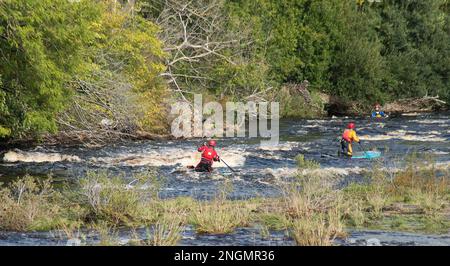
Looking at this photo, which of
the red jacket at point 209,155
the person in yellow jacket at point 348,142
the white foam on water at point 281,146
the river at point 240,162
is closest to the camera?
the river at point 240,162

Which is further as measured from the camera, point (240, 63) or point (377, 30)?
point (377, 30)

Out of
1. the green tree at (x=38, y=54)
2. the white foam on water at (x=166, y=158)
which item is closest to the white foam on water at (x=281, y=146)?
the white foam on water at (x=166, y=158)

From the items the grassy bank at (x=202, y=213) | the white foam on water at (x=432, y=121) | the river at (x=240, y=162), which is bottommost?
the grassy bank at (x=202, y=213)

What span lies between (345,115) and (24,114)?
110ft

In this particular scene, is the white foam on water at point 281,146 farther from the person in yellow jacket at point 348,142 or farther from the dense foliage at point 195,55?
the dense foliage at point 195,55

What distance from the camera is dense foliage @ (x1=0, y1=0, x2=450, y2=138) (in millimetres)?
20141

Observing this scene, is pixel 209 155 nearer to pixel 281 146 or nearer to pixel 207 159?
pixel 207 159

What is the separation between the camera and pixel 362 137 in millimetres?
36812

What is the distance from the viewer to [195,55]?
41.0m

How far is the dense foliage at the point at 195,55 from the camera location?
2014 cm

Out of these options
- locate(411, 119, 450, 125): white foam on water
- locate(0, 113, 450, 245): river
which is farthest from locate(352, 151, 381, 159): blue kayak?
locate(411, 119, 450, 125): white foam on water

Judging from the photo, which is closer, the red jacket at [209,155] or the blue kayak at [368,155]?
the red jacket at [209,155]

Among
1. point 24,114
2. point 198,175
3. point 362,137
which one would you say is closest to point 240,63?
point 362,137
